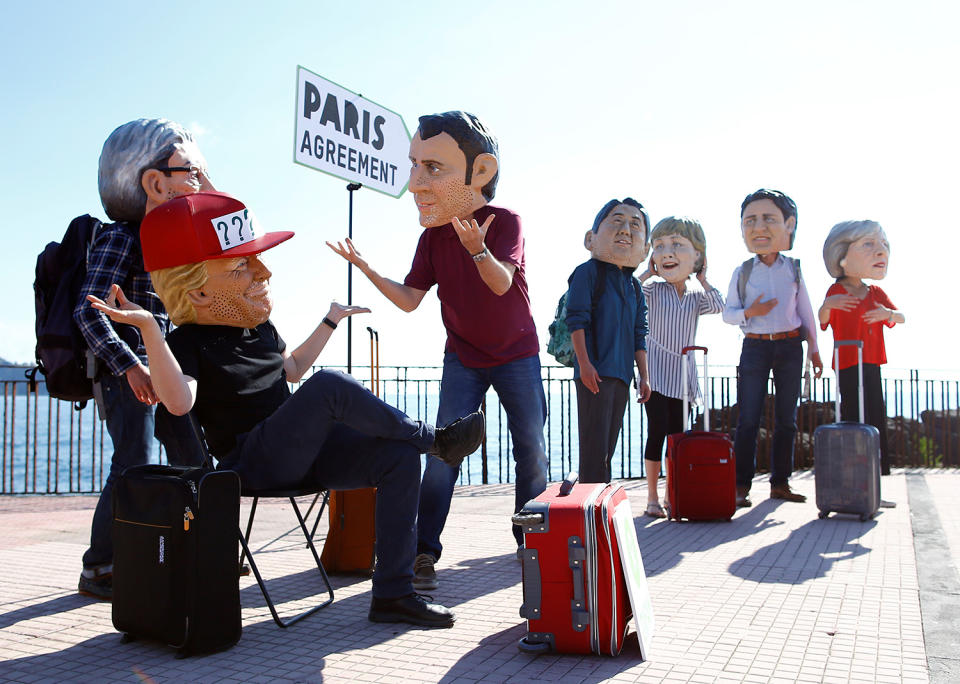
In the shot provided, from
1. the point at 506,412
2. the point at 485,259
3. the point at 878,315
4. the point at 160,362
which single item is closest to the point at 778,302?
the point at 878,315

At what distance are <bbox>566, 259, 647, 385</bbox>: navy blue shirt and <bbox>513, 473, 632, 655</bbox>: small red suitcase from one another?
1954 millimetres

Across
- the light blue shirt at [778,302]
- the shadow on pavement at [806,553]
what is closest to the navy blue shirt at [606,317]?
the shadow on pavement at [806,553]

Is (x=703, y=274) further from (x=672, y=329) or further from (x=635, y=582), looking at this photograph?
(x=635, y=582)

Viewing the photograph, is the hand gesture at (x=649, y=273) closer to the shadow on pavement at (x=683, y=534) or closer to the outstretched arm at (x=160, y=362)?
the shadow on pavement at (x=683, y=534)

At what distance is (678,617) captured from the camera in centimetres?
298

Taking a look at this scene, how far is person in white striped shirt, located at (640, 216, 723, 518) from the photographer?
5.60 metres

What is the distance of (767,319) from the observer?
19.3ft

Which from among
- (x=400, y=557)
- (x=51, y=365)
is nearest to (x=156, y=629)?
(x=400, y=557)

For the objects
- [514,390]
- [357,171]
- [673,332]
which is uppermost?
[357,171]

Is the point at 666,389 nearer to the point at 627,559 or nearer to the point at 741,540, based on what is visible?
the point at 741,540

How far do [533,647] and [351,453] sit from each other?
926 millimetres

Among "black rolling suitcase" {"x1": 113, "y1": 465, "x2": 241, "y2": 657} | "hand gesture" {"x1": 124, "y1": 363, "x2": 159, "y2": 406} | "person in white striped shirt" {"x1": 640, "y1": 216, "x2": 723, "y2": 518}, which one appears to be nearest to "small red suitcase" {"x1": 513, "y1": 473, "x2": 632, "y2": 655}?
"black rolling suitcase" {"x1": 113, "y1": 465, "x2": 241, "y2": 657}

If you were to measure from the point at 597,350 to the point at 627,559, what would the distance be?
2.04 metres

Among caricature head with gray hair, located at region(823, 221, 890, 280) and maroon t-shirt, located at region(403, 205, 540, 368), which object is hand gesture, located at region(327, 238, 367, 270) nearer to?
maroon t-shirt, located at region(403, 205, 540, 368)
